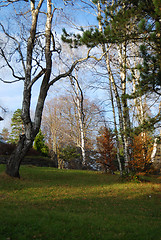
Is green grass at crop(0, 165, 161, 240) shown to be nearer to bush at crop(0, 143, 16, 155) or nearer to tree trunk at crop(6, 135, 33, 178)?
tree trunk at crop(6, 135, 33, 178)

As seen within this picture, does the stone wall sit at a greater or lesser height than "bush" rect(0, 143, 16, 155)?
lesser

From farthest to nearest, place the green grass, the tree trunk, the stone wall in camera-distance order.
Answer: the stone wall → the tree trunk → the green grass

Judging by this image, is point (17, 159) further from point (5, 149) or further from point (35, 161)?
point (5, 149)

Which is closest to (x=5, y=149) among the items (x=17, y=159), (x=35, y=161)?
(x=35, y=161)

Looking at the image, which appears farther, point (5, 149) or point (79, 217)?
point (5, 149)

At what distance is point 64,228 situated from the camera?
3.88 meters

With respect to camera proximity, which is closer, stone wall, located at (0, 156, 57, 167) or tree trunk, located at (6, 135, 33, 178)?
tree trunk, located at (6, 135, 33, 178)

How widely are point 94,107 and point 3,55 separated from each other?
43.8 feet

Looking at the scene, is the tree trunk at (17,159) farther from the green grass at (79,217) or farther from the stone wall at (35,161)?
the stone wall at (35,161)

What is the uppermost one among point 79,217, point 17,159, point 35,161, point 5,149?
point 5,149

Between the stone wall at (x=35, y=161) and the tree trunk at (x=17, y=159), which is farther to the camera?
the stone wall at (x=35, y=161)

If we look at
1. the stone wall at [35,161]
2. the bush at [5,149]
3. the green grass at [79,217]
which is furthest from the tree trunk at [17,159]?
the bush at [5,149]

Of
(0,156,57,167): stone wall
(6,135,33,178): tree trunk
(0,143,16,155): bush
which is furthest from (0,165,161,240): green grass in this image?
(0,143,16,155): bush

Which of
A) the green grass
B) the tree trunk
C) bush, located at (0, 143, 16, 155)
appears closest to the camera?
the green grass
